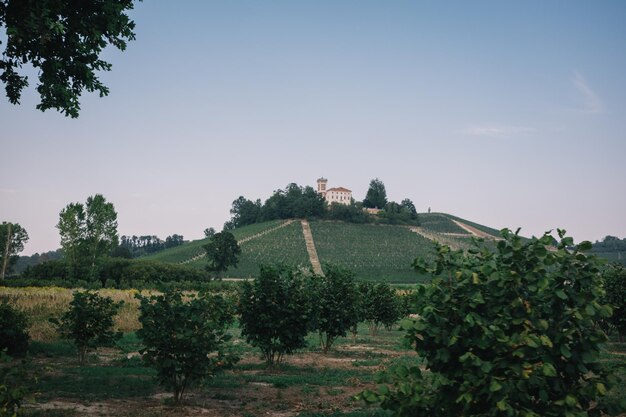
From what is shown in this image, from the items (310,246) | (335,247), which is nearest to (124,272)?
(310,246)

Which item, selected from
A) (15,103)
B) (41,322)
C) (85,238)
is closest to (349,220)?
(85,238)

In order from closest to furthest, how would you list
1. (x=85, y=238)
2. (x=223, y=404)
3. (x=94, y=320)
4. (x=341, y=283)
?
1. (x=223, y=404)
2. (x=94, y=320)
3. (x=341, y=283)
4. (x=85, y=238)

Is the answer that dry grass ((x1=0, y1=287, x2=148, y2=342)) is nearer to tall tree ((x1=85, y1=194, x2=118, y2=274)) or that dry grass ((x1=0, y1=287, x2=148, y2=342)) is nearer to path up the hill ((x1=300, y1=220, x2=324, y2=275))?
tall tree ((x1=85, y1=194, x2=118, y2=274))

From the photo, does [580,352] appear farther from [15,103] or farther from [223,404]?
[15,103]

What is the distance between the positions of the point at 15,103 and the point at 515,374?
1341cm

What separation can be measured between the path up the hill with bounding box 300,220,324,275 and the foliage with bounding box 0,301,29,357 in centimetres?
8491

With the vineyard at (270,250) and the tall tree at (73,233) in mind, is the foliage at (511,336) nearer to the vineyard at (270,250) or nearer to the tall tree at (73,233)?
the tall tree at (73,233)

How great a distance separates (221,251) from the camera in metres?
97.6

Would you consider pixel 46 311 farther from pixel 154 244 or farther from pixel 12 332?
pixel 154 244

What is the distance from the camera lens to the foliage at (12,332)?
57.9ft

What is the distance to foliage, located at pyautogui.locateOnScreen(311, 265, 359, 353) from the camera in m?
22.2

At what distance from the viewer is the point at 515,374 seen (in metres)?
4.12

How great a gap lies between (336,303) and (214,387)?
372 inches

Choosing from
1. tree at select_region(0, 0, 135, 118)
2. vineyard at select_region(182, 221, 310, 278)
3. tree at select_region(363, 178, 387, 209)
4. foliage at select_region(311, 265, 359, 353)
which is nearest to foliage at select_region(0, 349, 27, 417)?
tree at select_region(0, 0, 135, 118)
